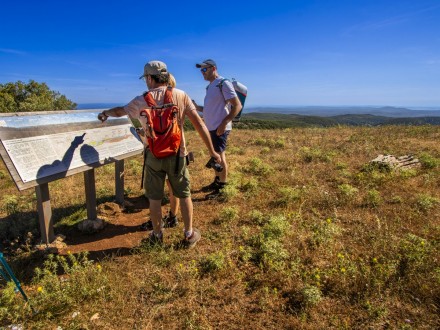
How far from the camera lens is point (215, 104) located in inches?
221

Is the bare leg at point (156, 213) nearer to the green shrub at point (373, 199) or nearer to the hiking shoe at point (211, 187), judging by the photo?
the hiking shoe at point (211, 187)

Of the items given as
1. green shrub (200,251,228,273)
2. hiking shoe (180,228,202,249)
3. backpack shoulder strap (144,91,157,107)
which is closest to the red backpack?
backpack shoulder strap (144,91,157,107)

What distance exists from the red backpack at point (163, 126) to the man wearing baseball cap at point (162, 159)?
78 millimetres

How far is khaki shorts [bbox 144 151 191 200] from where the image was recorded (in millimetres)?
3729

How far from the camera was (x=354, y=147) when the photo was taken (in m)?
11.0

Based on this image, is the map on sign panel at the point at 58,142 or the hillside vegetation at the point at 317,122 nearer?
the map on sign panel at the point at 58,142

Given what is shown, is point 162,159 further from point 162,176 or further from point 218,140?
point 218,140

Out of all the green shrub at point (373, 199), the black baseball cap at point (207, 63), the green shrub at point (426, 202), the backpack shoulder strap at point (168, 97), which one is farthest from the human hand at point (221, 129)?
the green shrub at point (426, 202)

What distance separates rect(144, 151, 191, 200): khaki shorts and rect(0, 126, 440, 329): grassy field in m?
0.90

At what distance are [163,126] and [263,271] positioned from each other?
2333 mm

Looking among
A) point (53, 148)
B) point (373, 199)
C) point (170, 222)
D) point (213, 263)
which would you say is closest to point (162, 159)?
point (213, 263)

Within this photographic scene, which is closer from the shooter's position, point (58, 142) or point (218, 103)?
point (58, 142)

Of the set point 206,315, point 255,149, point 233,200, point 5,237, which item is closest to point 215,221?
point 233,200

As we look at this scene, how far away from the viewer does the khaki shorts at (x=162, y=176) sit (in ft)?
12.2
